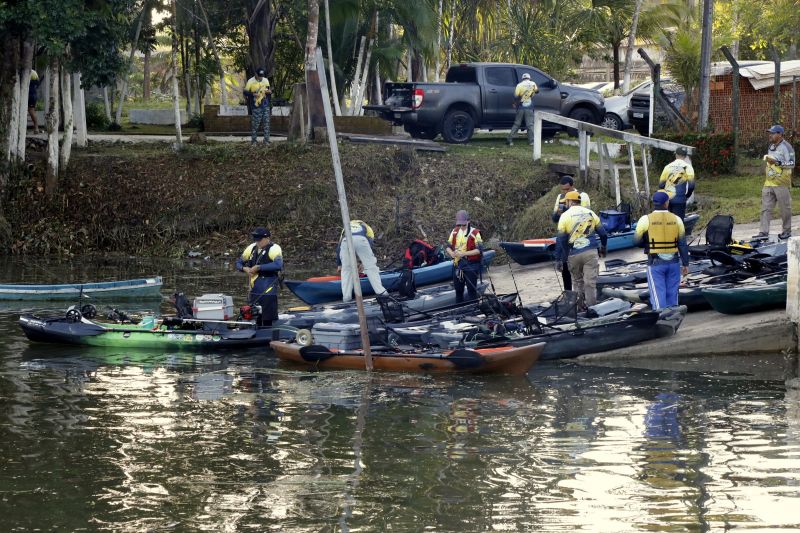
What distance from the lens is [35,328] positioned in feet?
55.7

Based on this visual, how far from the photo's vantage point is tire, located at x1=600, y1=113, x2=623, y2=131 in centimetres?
3109

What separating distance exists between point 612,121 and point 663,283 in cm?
1601

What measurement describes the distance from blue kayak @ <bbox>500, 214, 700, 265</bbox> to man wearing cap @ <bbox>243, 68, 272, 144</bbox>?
8180 millimetres

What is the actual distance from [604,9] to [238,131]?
1293 cm

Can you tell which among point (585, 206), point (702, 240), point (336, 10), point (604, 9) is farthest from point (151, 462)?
point (604, 9)

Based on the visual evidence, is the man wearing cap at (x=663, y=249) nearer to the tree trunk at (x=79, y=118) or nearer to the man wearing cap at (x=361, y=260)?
the man wearing cap at (x=361, y=260)

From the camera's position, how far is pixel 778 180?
19.7 m

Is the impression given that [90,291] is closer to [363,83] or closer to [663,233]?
[663,233]

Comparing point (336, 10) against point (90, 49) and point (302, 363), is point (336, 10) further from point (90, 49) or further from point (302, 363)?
point (302, 363)

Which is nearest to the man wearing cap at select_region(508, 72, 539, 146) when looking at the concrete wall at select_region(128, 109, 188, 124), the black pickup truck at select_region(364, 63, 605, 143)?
the black pickup truck at select_region(364, 63, 605, 143)

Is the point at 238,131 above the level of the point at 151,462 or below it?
above

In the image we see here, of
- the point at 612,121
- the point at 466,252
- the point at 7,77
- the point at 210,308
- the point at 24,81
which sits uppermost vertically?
the point at 7,77

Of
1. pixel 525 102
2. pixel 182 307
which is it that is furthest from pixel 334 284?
pixel 525 102

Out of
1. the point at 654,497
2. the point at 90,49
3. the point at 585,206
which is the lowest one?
the point at 654,497
